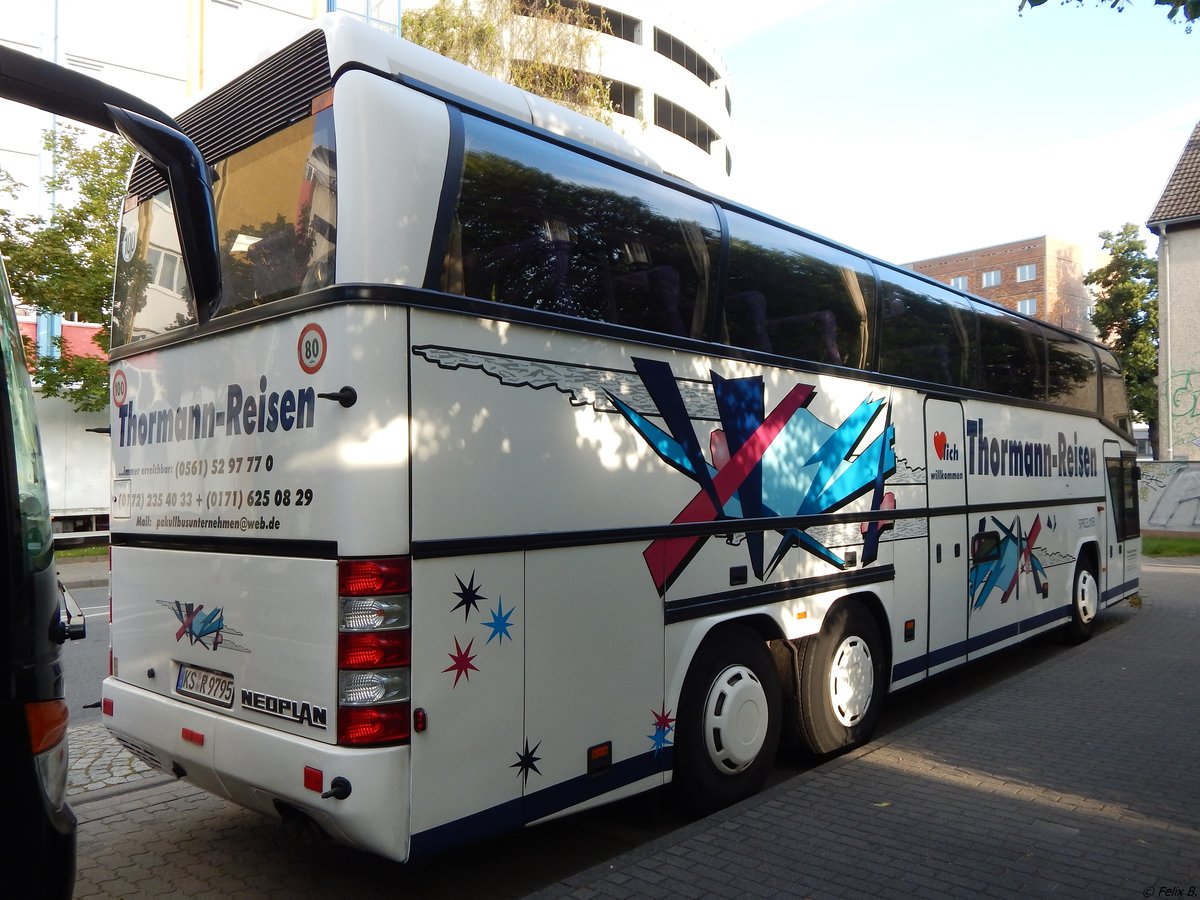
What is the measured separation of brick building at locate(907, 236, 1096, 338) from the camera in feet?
231

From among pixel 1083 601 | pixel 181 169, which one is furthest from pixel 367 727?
pixel 1083 601

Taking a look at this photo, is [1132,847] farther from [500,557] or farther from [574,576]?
[500,557]

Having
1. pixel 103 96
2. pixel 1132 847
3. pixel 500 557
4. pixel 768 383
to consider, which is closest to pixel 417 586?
pixel 500 557

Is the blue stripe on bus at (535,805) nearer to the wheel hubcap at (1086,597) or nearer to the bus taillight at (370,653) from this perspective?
the bus taillight at (370,653)

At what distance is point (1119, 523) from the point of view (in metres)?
12.4

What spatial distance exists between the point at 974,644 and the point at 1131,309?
43245mm

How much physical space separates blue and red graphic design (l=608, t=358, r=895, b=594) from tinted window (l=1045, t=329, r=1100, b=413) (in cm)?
446

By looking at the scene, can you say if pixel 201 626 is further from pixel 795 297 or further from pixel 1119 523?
pixel 1119 523

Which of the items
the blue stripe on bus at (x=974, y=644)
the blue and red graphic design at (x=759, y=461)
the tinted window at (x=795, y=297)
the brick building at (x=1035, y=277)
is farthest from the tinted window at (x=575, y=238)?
the brick building at (x=1035, y=277)

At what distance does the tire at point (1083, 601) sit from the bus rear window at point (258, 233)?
31.9 ft

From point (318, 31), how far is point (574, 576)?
2624 mm

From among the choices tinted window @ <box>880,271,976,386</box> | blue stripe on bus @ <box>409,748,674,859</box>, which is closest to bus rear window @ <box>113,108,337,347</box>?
blue stripe on bus @ <box>409,748,674,859</box>

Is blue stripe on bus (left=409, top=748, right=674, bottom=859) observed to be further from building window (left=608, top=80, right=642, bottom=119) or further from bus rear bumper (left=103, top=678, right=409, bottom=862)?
building window (left=608, top=80, right=642, bottom=119)

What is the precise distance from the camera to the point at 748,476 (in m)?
5.63
